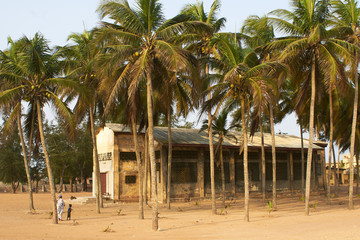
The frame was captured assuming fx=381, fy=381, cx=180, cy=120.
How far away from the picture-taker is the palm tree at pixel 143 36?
46.1 ft

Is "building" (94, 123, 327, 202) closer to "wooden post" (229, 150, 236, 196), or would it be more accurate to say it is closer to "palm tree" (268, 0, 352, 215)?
"wooden post" (229, 150, 236, 196)

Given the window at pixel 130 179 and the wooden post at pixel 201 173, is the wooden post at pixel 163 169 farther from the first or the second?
the wooden post at pixel 201 173

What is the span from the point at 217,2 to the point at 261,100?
7663mm

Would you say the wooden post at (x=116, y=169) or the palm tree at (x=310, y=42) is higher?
the palm tree at (x=310, y=42)

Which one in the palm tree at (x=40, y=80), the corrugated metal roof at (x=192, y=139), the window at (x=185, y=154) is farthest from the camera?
the window at (x=185, y=154)

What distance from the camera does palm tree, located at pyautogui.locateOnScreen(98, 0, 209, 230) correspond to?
1406cm

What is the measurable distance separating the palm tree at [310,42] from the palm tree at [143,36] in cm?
481

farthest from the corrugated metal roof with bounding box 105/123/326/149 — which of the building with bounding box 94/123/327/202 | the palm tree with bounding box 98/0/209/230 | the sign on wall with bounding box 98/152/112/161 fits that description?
the palm tree with bounding box 98/0/209/230

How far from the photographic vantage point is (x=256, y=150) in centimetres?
2958

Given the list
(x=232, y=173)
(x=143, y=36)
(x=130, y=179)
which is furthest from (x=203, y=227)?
(x=232, y=173)

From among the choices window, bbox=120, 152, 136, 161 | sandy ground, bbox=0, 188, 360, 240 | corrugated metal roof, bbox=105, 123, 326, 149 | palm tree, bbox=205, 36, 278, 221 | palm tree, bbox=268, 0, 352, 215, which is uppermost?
palm tree, bbox=268, 0, 352, 215

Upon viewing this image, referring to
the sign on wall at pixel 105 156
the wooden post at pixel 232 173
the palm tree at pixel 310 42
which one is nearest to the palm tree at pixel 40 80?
the palm tree at pixel 310 42

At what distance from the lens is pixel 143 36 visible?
1484 centimetres

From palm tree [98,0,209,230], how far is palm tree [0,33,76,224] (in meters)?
2.48
